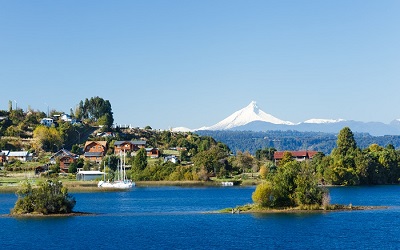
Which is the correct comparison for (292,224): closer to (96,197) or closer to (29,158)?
(96,197)

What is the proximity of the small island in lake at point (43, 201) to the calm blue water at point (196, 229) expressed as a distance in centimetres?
123

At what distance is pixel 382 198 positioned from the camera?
227 ft

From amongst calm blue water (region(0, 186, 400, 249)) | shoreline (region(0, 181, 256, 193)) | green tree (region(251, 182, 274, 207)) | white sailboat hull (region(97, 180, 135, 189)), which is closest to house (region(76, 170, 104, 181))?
shoreline (region(0, 181, 256, 193))

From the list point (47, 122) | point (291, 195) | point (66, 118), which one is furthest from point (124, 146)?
point (291, 195)

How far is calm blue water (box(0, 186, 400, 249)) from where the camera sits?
41062 millimetres

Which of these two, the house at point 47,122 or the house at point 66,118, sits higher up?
the house at point 66,118

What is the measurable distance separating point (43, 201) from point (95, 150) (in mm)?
58465

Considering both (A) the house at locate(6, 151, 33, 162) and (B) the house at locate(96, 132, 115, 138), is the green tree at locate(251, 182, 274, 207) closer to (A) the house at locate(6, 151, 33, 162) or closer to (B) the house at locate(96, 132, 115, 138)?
(A) the house at locate(6, 151, 33, 162)

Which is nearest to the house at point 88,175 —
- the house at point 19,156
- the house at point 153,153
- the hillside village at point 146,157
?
the hillside village at point 146,157

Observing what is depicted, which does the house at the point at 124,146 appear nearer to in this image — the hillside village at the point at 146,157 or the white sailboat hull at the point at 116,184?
the hillside village at the point at 146,157

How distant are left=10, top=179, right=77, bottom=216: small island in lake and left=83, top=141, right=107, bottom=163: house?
175ft

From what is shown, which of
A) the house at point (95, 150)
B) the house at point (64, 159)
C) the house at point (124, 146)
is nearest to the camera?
the house at point (64, 159)

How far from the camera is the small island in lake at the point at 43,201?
2035 inches

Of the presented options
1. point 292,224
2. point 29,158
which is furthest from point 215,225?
point 29,158
